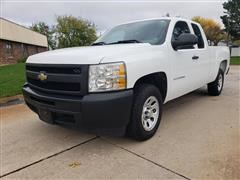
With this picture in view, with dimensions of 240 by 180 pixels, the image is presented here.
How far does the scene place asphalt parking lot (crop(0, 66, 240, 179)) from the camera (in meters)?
2.73

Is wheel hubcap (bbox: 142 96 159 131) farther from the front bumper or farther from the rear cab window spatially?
the rear cab window

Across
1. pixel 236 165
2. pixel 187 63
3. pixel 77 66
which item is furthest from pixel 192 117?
pixel 77 66

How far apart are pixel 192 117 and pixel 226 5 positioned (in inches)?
1524

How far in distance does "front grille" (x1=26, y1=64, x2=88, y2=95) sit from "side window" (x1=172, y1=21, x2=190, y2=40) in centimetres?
206

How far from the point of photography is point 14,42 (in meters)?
27.9

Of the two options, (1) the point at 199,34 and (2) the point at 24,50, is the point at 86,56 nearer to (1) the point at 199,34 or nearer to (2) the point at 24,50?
(1) the point at 199,34

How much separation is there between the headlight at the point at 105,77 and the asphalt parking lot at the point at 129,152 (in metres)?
0.94

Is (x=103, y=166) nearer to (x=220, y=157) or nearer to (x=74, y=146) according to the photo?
(x=74, y=146)

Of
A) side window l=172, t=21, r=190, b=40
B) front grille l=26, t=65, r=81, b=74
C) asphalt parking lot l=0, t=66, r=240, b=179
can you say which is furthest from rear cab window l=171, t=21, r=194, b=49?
front grille l=26, t=65, r=81, b=74

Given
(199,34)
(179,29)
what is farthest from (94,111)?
(199,34)

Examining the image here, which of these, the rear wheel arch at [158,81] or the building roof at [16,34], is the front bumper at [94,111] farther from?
the building roof at [16,34]

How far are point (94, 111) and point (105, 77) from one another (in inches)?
17.2

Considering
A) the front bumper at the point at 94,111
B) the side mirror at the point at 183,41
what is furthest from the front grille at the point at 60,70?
the side mirror at the point at 183,41

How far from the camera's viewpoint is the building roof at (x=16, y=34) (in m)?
24.7
